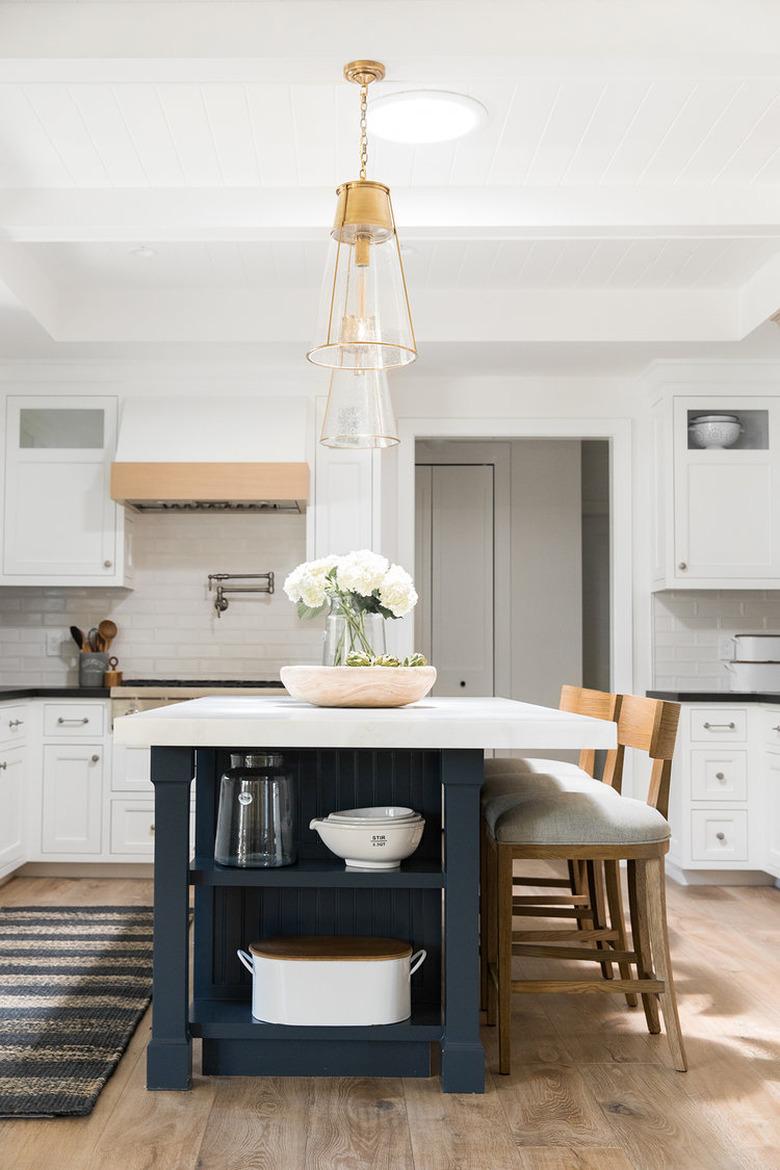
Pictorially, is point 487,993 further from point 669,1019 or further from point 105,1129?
point 105,1129

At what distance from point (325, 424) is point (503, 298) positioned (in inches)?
79.1

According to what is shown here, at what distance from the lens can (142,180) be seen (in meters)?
3.69

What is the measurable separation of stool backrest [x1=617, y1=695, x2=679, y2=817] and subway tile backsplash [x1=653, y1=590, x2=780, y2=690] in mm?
2389

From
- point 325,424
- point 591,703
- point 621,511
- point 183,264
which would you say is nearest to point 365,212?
point 325,424

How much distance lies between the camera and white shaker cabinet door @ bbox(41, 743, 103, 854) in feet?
16.0

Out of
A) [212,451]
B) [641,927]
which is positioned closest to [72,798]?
[212,451]

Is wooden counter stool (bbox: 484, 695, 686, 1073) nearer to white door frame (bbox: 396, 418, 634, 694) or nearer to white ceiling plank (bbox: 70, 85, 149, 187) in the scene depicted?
white ceiling plank (bbox: 70, 85, 149, 187)

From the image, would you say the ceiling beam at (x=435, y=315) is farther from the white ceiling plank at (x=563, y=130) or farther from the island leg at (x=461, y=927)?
the island leg at (x=461, y=927)

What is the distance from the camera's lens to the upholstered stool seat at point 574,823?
262cm

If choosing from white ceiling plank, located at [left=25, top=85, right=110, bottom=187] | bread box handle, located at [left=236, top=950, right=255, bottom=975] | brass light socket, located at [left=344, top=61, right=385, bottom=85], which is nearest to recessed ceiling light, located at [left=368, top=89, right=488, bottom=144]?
brass light socket, located at [left=344, top=61, right=385, bottom=85]

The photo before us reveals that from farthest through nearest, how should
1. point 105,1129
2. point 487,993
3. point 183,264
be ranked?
1. point 183,264
2. point 487,993
3. point 105,1129

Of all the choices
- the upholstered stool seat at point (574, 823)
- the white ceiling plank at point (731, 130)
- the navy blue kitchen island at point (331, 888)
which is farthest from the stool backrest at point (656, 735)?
the white ceiling plank at point (731, 130)

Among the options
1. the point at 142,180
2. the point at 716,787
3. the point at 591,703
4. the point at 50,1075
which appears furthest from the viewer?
the point at 716,787

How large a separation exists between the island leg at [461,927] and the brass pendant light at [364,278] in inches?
40.8
